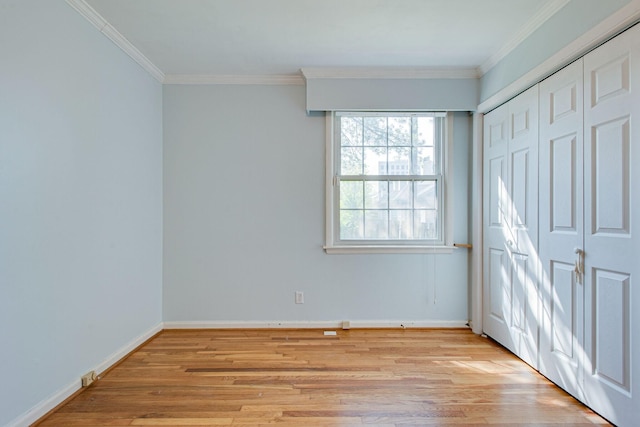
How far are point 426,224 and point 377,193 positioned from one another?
0.60 meters

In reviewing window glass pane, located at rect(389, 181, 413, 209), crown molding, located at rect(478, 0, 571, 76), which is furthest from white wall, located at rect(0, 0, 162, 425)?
crown molding, located at rect(478, 0, 571, 76)

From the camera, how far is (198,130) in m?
3.41

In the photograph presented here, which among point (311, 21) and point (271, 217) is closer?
point (311, 21)

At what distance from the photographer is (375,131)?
3486mm

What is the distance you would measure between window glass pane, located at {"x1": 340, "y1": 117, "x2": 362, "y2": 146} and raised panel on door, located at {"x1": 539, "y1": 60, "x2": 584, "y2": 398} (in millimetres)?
1592

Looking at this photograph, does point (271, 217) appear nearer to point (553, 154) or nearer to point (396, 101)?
point (396, 101)

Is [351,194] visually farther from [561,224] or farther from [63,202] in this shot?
[63,202]

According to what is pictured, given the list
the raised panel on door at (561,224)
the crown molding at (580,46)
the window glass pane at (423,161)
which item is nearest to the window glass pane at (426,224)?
the window glass pane at (423,161)

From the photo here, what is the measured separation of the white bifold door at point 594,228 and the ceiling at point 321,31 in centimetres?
63

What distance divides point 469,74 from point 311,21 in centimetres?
173

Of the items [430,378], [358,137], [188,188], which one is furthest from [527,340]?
[188,188]

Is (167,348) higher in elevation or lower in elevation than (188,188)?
lower

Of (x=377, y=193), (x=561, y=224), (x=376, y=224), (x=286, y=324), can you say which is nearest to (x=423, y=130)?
(x=377, y=193)

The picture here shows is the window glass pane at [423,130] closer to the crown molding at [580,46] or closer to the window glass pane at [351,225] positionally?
the crown molding at [580,46]
